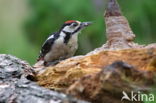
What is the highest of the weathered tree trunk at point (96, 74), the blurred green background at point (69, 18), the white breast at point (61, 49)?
the blurred green background at point (69, 18)

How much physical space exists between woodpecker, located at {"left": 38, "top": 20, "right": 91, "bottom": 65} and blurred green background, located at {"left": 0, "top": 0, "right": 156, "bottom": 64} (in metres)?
4.68

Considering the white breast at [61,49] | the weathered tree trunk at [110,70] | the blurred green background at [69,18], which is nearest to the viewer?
the weathered tree trunk at [110,70]

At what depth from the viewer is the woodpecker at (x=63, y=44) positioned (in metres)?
4.67

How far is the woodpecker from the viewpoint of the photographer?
4672 millimetres

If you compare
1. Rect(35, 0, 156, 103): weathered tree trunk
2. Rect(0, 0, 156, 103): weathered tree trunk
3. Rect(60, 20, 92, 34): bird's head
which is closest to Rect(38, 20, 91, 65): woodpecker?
Rect(60, 20, 92, 34): bird's head

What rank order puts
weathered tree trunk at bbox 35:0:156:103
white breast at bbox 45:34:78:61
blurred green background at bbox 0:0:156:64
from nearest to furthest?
1. weathered tree trunk at bbox 35:0:156:103
2. white breast at bbox 45:34:78:61
3. blurred green background at bbox 0:0:156:64

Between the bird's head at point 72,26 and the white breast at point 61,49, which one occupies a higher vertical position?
the bird's head at point 72,26

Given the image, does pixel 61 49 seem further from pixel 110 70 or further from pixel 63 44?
pixel 110 70

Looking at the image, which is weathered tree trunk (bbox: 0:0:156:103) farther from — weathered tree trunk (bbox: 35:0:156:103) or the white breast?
the white breast

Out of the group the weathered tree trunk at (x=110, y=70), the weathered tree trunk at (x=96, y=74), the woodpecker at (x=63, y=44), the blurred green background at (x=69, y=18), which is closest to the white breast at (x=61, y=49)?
the woodpecker at (x=63, y=44)

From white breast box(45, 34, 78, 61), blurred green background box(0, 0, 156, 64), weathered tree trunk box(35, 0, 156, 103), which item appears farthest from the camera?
blurred green background box(0, 0, 156, 64)

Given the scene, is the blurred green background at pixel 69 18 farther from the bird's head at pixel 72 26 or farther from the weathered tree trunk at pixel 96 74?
the weathered tree trunk at pixel 96 74

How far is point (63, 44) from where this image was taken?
4.70 m

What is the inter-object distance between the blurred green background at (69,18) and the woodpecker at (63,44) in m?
4.68
